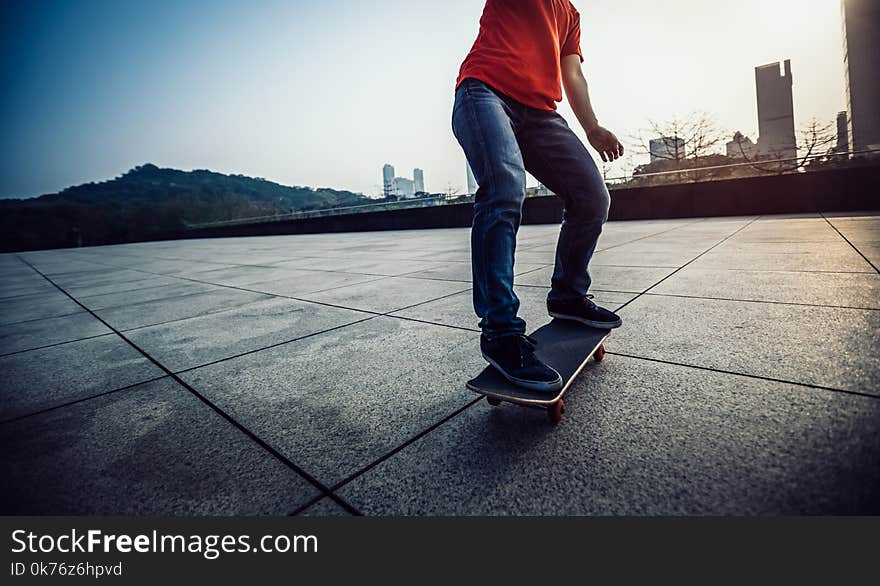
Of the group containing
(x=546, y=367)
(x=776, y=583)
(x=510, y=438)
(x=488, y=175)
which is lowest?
(x=776, y=583)

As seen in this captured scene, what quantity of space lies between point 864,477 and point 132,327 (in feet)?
15.2

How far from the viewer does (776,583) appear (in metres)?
0.93

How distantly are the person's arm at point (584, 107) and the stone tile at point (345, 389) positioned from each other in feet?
4.64

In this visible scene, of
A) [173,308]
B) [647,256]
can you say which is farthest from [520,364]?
[647,256]

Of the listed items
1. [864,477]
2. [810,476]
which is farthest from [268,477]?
[864,477]

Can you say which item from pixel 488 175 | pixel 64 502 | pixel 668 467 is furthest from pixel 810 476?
pixel 64 502

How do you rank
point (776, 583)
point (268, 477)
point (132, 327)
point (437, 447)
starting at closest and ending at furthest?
point (776, 583), point (268, 477), point (437, 447), point (132, 327)

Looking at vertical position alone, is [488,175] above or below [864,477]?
above

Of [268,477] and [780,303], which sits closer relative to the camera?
[268,477]

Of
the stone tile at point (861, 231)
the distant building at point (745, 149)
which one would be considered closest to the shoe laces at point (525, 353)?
the stone tile at point (861, 231)

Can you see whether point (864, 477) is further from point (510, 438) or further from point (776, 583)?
point (510, 438)

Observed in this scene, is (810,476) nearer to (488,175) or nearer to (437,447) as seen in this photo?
(437,447)

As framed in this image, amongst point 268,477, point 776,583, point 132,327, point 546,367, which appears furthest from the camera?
point 132,327

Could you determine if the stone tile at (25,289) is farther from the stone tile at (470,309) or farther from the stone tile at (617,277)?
the stone tile at (617,277)
